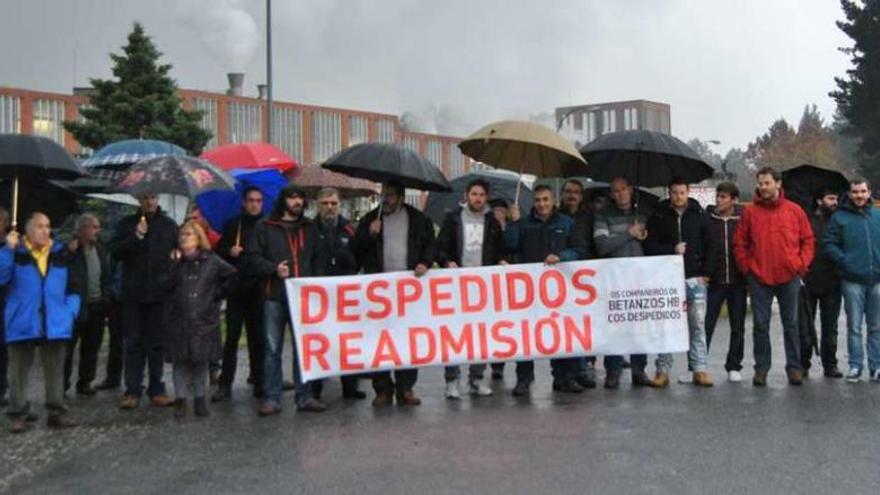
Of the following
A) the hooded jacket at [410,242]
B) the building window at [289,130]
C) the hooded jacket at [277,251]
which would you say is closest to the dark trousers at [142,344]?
the hooded jacket at [277,251]

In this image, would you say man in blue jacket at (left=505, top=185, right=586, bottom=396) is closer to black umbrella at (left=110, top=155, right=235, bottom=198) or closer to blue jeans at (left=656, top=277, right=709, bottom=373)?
blue jeans at (left=656, top=277, right=709, bottom=373)

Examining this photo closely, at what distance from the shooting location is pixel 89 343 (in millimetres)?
10250

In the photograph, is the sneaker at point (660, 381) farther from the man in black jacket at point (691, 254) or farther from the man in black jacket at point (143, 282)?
the man in black jacket at point (143, 282)

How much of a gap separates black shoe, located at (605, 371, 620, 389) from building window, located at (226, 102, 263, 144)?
73497 mm

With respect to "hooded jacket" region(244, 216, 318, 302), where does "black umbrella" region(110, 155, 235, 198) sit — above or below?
above

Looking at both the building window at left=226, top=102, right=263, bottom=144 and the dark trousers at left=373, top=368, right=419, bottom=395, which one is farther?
the building window at left=226, top=102, right=263, bottom=144

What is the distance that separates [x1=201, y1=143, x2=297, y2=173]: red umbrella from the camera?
1078 cm

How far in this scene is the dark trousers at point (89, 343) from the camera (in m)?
10.0

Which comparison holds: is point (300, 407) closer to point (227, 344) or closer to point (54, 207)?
point (227, 344)

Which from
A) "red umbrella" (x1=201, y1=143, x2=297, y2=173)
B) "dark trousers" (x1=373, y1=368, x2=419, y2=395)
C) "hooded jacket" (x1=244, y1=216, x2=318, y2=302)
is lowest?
"dark trousers" (x1=373, y1=368, x2=419, y2=395)

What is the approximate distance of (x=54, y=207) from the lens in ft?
34.0

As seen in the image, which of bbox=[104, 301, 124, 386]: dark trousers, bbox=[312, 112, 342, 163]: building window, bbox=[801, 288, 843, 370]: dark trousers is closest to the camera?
bbox=[801, 288, 843, 370]: dark trousers

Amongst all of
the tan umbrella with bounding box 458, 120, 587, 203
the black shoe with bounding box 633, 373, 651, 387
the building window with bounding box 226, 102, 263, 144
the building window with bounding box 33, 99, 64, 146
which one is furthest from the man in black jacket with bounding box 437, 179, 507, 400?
the building window with bounding box 226, 102, 263, 144

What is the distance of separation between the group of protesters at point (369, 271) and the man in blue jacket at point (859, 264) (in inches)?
0.7
